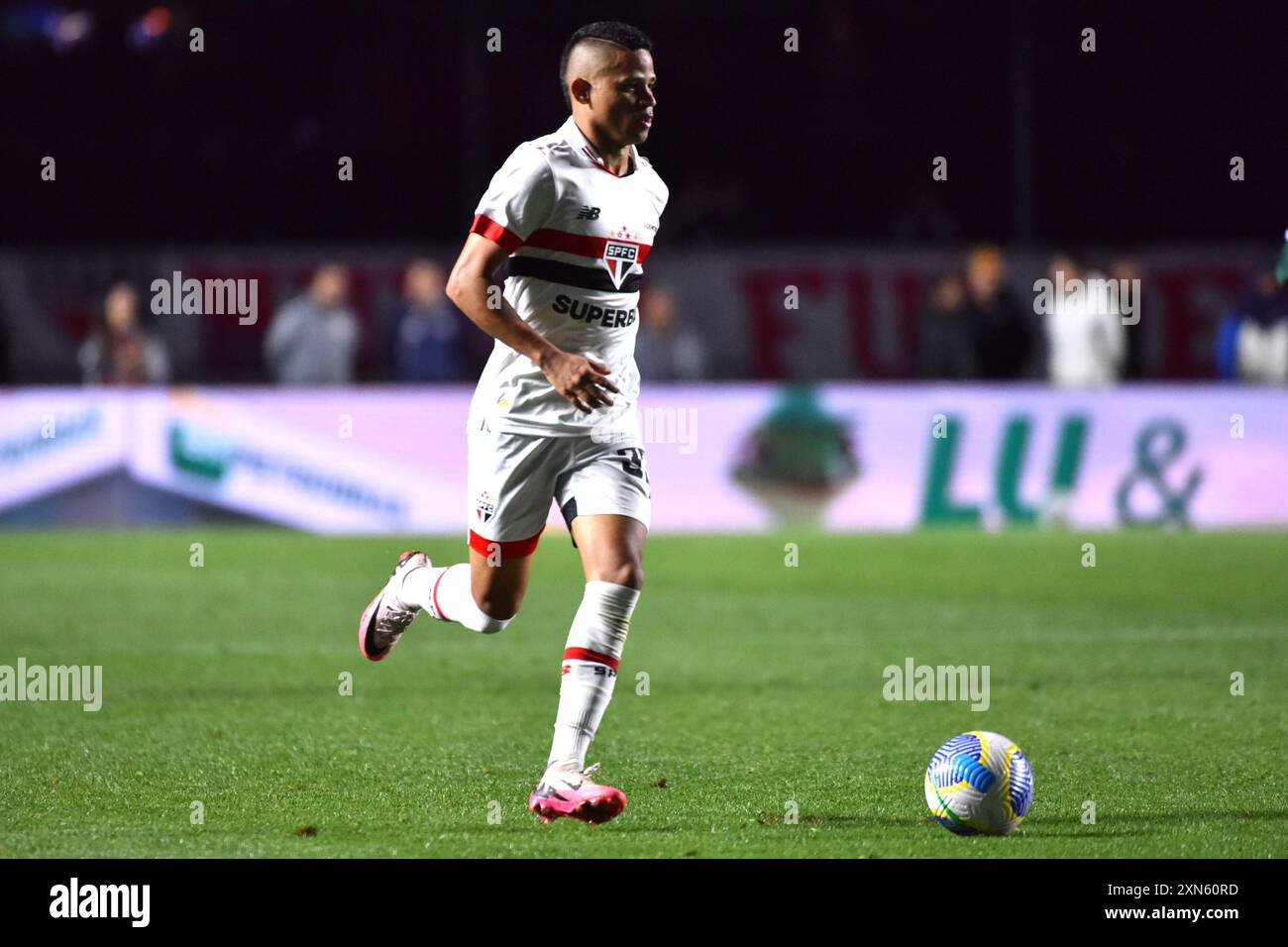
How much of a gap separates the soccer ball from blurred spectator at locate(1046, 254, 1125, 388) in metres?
13.4

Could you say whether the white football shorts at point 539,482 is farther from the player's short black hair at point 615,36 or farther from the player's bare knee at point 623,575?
the player's short black hair at point 615,36

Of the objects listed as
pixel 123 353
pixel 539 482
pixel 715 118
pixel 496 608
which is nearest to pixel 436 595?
pixel 496 608

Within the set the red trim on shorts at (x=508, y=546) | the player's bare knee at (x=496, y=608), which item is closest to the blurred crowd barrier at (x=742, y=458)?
the player's bare knee at (x=496, y=608)

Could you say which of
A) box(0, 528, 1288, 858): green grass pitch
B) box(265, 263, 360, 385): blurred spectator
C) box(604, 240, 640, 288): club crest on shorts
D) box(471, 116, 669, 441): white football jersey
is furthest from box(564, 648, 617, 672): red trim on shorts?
box(265, 263, 360, 385): blurred spectator

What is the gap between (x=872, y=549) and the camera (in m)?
15.9

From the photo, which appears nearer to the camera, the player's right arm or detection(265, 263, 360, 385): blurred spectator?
the player's right arm

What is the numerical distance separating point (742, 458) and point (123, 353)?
608 centimetres

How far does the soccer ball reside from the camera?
6090 millimetres

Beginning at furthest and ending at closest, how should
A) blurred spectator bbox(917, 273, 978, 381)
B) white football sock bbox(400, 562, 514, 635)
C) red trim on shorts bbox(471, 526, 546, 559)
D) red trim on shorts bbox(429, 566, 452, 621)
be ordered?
1. blurred spectator bbox(917, 273, 978, 381)
2. red trim on shorts bbox(429, 566, 452, 621)
3. white football sock bbox(400, 562, 514, 635)
4. red trim on shorts bbox(471, 526, 546, 559)

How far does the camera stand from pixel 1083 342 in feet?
63.8

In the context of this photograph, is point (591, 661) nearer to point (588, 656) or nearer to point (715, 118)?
point (588, 656)

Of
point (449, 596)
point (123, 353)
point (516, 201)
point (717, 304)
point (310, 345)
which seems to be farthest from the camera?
point (717, 304)

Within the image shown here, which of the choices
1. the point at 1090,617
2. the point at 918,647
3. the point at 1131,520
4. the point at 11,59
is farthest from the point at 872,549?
the point at 11,59

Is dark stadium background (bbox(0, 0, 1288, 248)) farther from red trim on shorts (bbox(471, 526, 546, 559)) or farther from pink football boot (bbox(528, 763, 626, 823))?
pink football boot (bbox(528, 763, 626, 823))
